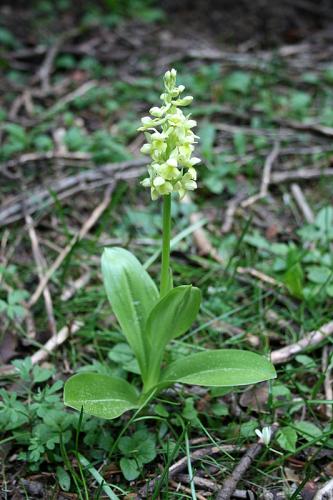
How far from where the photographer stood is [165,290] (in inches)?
86.7

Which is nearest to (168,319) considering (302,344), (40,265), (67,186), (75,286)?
(302,344)

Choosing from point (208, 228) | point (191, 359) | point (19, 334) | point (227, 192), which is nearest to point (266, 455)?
point (191, 359)

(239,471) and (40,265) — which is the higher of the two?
(40,265)

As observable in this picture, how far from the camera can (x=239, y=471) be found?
206 cm

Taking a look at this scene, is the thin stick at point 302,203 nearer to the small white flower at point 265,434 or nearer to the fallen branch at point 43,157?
the fallen branch at point 43,157

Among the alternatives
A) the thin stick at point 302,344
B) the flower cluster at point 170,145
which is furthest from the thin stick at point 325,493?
the flower cluster at point 170,145

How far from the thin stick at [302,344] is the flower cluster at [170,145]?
970mm

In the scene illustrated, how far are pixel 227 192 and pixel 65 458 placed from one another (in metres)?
2.25

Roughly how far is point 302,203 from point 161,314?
1782 millimetres

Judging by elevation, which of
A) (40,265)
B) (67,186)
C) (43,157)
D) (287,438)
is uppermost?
(43,157)

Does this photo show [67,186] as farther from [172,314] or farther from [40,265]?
[172,314]

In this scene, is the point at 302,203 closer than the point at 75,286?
No

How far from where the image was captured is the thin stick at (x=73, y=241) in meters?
2.94

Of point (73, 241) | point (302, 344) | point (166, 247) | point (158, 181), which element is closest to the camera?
point (158, 181)
